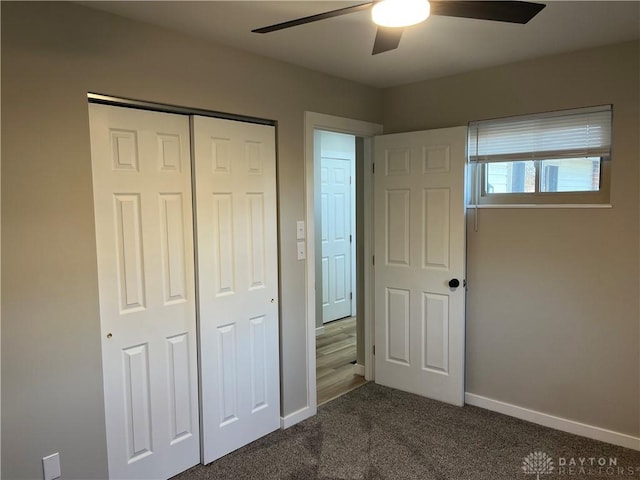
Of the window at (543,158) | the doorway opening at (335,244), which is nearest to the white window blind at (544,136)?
the window at (543,158)

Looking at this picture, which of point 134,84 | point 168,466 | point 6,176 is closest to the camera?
point 6,176

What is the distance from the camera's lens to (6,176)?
1.85 m

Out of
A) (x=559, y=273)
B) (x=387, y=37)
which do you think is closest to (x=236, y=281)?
(x=387, y=37)

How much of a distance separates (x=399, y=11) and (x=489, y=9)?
1.11 feet

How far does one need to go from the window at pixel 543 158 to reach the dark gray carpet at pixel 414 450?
1496mm

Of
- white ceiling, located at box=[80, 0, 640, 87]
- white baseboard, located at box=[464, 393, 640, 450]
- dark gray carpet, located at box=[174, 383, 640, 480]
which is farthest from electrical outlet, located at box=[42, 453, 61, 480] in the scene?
white baseboard, located at box=[464, 393, 640, 450]

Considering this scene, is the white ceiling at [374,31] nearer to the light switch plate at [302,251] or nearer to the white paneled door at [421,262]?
the white paneled door at [421,262]

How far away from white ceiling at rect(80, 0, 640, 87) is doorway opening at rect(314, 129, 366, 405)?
2041mm

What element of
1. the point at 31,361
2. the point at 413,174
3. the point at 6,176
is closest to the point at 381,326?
the point at 413,174

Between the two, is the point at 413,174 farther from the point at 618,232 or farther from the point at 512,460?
the point at 512,460

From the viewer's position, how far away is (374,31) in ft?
7.78

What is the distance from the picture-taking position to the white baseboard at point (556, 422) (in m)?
2.74

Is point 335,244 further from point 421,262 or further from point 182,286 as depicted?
point 182,286

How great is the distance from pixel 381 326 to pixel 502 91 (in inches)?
76.9
